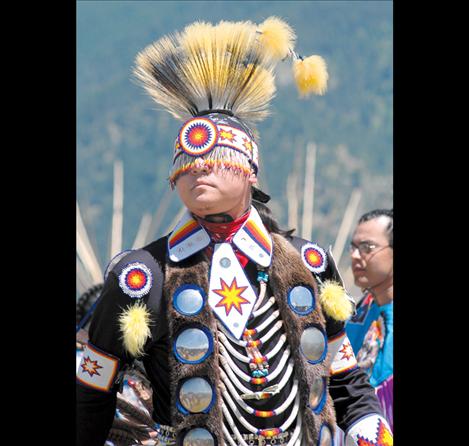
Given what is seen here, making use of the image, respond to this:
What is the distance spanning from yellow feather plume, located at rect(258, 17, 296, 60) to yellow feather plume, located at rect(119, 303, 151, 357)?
1.03 metres

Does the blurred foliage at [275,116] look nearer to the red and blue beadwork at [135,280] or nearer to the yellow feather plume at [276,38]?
the yellow feather plume at [276,38]

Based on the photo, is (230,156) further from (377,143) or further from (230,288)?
(377,143)

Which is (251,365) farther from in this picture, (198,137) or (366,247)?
(366,247)

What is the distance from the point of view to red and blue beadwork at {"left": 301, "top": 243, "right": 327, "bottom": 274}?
3.11m

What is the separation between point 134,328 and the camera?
9.34 feet

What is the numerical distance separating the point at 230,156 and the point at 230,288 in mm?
422

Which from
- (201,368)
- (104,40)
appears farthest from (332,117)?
(201,368)

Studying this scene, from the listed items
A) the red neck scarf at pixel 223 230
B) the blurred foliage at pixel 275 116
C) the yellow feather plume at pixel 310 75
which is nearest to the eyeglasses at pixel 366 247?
the yellow feather plume at pixel 310 75

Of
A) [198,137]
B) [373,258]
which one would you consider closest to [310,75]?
[198,137]

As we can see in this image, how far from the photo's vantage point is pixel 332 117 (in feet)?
27.4

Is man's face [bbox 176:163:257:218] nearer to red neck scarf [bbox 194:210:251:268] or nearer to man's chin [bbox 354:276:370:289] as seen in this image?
red neck scarf [bbox 194:210:251:268]

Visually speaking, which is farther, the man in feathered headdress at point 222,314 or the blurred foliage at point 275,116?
the blurred foliage at point 275,116

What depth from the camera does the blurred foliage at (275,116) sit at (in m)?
7.71

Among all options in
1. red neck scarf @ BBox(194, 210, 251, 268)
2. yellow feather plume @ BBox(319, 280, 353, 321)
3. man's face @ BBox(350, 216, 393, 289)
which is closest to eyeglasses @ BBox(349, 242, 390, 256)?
man's face @ BBox(350, 216, 393, 289)
